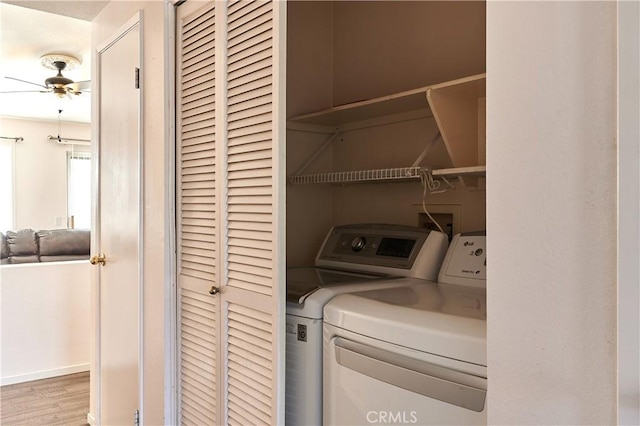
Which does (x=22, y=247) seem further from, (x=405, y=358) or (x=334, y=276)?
(x=405, y=358)

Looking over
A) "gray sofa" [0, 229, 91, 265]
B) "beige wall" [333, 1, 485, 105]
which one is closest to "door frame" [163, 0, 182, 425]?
"beige wall" [333, 1, 485, 105]

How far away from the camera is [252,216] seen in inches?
61.3

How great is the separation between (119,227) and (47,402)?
5.43 feet

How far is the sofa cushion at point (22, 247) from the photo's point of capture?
3.95 metres

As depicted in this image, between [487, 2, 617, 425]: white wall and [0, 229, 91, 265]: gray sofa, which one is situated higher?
[487, 2, 617, 425]: white wall

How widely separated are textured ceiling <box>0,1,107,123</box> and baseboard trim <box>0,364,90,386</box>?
7.98ft

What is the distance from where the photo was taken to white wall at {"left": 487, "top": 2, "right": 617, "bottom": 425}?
2.20 feet

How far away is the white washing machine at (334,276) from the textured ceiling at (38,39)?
180cm

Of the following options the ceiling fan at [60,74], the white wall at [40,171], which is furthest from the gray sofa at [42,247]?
the white wall at [40,171]

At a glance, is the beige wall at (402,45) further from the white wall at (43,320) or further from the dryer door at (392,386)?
the white wall at (43,320)

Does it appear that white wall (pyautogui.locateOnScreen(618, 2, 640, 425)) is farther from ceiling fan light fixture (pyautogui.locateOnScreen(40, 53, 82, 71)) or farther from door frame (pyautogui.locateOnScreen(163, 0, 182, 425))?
ceiling fan light fixture (pyautogui.locateOnScreen(40, 53, 82, 71))

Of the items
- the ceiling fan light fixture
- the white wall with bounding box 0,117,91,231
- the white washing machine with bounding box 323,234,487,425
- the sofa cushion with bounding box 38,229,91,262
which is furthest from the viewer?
the white wall with bounding box 0,117,91,231

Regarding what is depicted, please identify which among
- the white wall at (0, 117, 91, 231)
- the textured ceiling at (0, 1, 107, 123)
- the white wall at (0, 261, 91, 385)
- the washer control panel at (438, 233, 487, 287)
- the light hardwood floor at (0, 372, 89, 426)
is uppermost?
the textured ceiling at (0, 1, 107, 123)

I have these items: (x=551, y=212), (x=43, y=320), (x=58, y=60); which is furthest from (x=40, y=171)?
(x=551, y=212)
